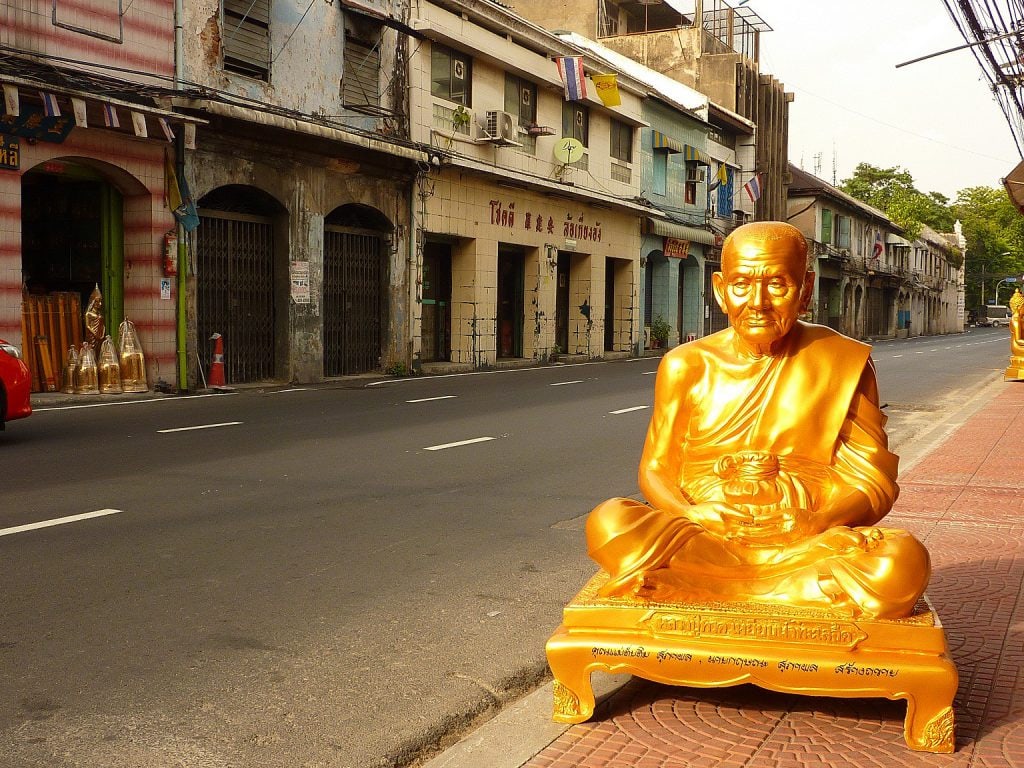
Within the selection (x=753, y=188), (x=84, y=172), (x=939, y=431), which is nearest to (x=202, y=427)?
(x=84, y=172)

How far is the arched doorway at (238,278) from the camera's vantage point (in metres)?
17.3

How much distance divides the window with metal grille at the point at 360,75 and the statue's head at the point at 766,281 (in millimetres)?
17382

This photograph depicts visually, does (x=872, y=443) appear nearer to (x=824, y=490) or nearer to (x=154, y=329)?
(x=824, y=490)

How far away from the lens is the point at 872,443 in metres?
3.72

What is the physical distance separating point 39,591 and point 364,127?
16677 millimetres

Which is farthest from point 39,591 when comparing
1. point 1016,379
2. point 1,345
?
point 1016,379

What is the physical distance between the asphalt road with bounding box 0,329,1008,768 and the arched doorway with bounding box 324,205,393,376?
861cm

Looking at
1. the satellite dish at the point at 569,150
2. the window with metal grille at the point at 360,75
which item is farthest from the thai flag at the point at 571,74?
the window with metal grille at the point at 360,75

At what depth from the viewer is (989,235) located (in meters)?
89.9

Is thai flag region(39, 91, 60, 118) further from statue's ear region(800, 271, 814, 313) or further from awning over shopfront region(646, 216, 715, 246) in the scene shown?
awning over shopfront region(646, 216, 715, 246)

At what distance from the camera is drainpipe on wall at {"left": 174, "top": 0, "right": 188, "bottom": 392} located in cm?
1625

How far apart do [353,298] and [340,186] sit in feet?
7.26

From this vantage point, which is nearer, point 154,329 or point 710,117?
point 154,329

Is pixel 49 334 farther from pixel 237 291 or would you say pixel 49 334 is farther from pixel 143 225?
pixel 237 291
